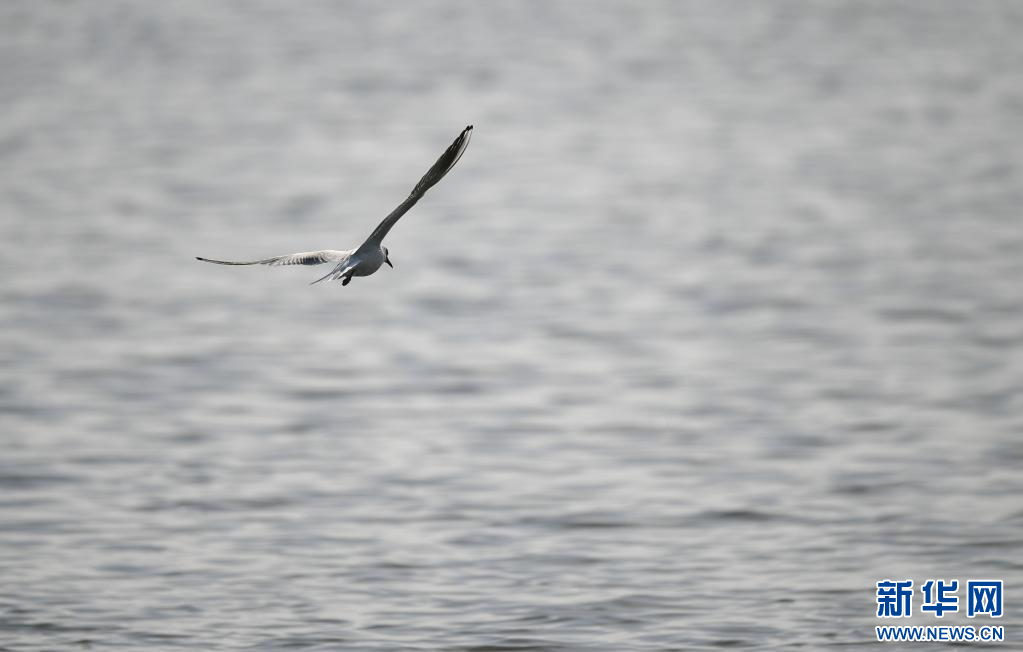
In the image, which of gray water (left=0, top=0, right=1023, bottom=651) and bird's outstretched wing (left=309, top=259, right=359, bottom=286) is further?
gray water (left=0, top=0, right=1023, bottom=651)

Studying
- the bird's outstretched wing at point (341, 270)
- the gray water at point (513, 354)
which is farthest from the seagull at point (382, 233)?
the gray water at point (513, 354)

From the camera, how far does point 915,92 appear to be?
36406mm

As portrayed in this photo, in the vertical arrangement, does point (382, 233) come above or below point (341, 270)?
above

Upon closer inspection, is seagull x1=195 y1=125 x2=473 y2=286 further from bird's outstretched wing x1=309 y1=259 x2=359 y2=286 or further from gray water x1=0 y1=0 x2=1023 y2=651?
gray water x1=0 y1=0 x2=1023 y2=651

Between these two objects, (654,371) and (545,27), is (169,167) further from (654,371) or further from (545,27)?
(545,27)

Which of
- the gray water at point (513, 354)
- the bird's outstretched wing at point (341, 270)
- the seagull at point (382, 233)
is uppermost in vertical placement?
the gray water at point (513, 354)

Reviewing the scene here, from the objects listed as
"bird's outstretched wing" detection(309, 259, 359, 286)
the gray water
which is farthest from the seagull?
the gray water

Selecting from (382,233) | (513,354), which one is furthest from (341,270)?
(513,354)

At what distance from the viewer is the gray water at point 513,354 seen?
12.3 metres

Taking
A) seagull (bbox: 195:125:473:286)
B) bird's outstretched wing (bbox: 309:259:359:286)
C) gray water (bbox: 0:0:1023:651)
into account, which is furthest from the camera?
gray water (bbox: 0:0:1023:651)

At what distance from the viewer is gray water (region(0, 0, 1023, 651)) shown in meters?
12.3

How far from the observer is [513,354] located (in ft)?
65.4

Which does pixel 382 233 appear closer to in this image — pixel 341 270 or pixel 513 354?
Result: pixel 341 270

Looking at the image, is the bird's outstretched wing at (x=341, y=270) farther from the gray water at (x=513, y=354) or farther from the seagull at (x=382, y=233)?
the gray water at (x=513, y=354)
